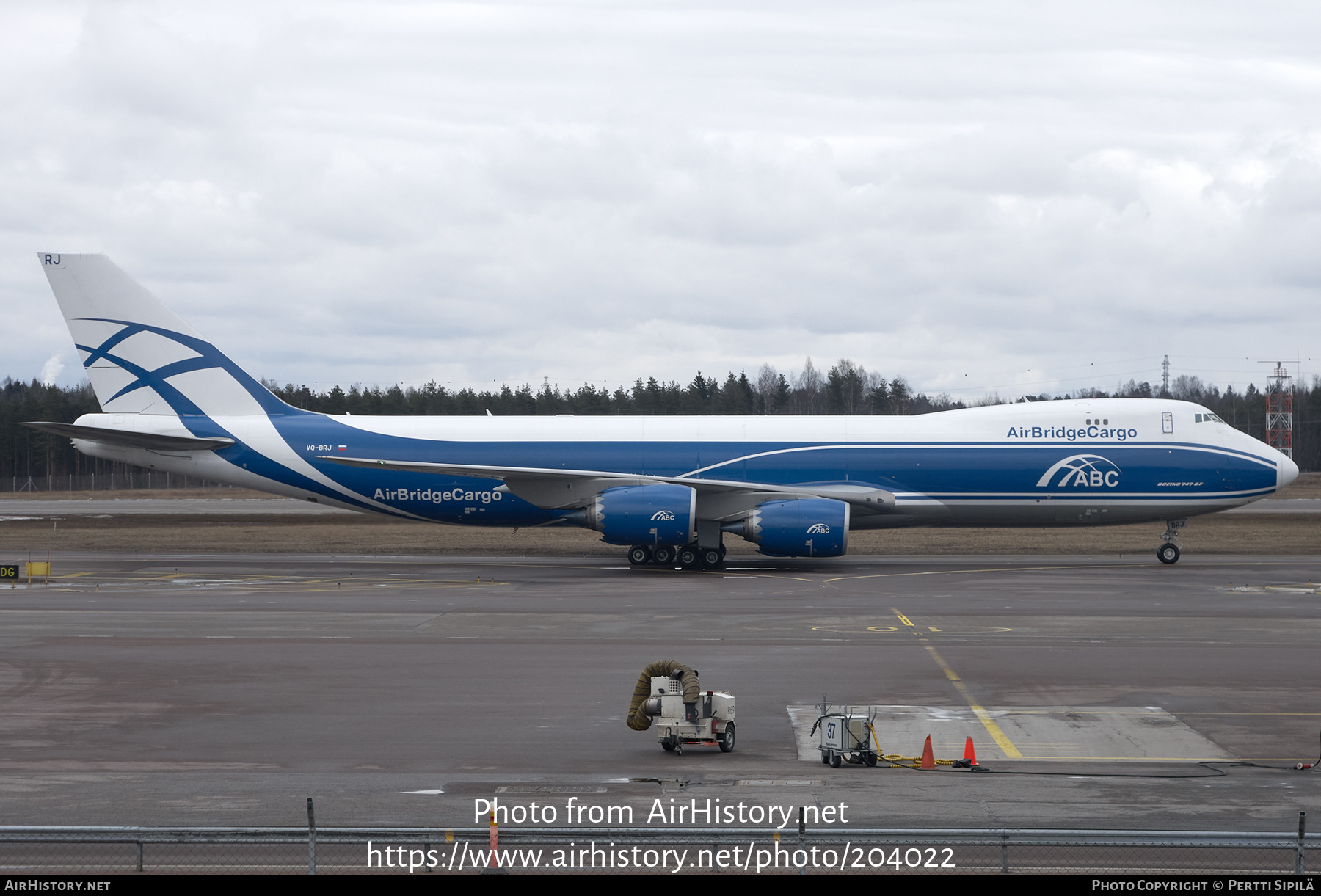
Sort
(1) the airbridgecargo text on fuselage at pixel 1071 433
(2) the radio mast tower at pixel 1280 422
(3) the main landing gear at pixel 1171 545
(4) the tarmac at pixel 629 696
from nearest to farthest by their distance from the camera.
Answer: (4) the tarmac at pixel 629 696, (1) the airbridgecargo text on fuselage at pixel 1071 433, (3) the main landing gear at pixel 1171 545, (2) the radio mast tower at pixel 1280 422

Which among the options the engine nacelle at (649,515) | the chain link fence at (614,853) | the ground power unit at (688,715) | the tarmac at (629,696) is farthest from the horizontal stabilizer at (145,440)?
the chain link fence at (614,853)

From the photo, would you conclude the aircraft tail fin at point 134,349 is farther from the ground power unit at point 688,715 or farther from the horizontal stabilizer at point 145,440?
the ground power unit at point 688,715

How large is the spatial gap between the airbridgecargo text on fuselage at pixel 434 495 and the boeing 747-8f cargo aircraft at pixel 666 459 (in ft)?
0.17

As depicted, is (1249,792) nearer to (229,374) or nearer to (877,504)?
(877,504)

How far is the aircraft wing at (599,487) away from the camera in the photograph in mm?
35438

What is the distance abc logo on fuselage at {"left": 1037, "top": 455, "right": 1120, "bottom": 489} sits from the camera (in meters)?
35.7

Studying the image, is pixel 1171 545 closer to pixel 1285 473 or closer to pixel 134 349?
pixel 1285 473

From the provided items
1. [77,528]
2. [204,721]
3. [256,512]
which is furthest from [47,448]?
[204,721]

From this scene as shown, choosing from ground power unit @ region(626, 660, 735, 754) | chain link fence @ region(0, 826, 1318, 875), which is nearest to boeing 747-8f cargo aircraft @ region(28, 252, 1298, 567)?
ground power unit @ region(626, 660, 735, 754)

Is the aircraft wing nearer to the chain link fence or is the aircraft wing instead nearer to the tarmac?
the tarmac

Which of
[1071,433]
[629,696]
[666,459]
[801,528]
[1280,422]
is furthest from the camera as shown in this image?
[1280,422]

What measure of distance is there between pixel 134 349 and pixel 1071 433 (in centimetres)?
→ 3074

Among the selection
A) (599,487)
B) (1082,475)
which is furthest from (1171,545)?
(599,487)

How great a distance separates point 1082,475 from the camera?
3569 centimetres
